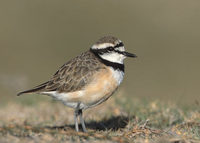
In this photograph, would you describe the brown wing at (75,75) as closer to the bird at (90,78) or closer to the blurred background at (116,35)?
the bird at (90,78)

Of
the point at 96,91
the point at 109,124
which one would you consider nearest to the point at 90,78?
the point at 96,91

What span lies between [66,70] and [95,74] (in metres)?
0.65

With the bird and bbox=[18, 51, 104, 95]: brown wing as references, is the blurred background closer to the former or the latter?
the bird

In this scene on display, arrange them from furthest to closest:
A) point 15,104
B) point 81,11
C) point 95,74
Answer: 1. point 81,11
2. point 15,104
3. point 95,74

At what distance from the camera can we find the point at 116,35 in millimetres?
25984

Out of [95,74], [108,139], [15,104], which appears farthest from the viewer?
[15,104]

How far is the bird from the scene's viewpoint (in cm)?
810

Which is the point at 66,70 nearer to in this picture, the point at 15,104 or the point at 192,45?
the point at 15,104

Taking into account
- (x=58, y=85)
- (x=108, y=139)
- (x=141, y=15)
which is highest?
(x=141, y=15)

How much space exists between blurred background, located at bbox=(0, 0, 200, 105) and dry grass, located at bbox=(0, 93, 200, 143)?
725cm

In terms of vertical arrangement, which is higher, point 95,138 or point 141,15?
point 141,15

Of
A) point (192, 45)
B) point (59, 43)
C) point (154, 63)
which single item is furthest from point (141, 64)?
point (59, 43)

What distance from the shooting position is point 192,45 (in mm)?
24594

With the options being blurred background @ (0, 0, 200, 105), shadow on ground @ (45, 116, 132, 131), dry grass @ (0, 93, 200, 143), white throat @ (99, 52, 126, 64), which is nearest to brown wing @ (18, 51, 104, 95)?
white throat @ (99, 52, 126, 64)
